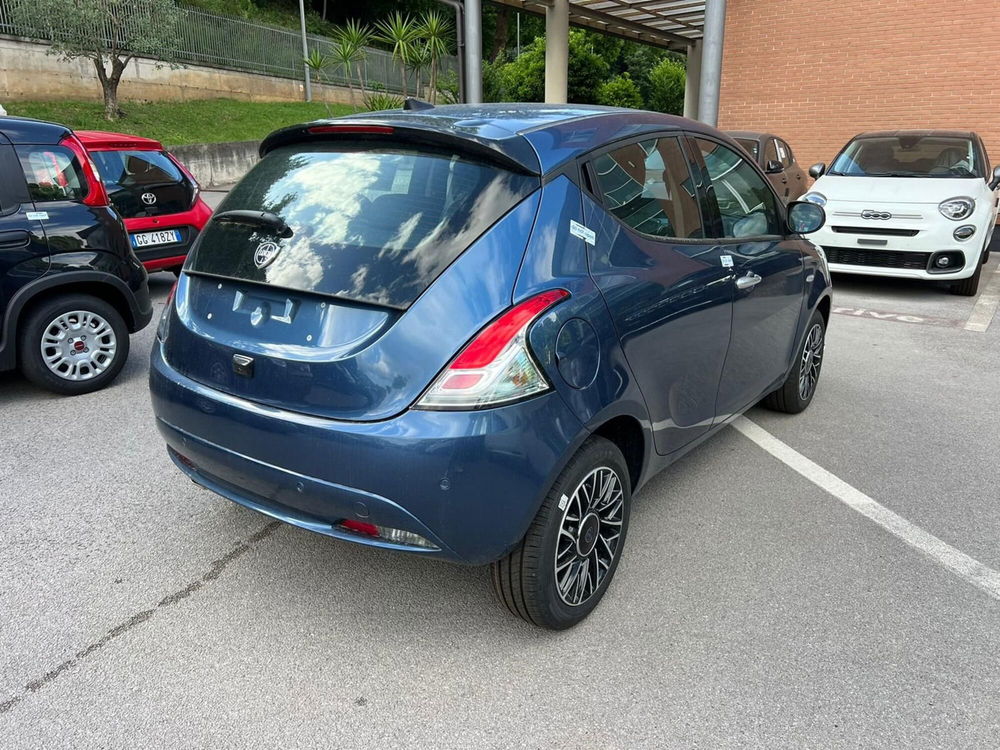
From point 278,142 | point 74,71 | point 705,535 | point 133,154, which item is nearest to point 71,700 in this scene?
point 278,142

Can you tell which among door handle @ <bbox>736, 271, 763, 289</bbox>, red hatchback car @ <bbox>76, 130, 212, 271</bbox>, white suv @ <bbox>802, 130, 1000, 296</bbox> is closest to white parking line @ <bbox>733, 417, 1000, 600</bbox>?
door handle @ <bbox>736, 271, 763, 289</bbox>

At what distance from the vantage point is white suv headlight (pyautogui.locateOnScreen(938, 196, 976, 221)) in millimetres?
8117

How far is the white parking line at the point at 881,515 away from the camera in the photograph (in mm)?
3104

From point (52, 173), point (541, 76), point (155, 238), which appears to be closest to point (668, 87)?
point (541, 76)

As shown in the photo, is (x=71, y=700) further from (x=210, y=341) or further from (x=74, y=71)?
(x=74, y=71)

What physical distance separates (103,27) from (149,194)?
1584 cm

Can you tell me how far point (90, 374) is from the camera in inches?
208

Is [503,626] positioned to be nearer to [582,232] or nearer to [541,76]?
[582,232]

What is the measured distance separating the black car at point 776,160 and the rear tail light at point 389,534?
10.2 meters

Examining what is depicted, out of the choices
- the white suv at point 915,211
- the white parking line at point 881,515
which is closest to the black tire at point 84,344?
the white parking line at point 881,515

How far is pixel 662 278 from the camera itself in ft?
9.56

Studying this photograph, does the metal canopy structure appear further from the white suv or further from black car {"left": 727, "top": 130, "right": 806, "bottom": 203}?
the white suv

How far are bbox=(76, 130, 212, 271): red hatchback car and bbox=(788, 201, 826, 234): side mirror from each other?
19.7ft

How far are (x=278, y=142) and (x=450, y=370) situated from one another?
4.62 feet
